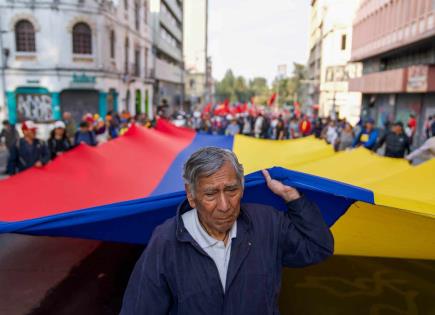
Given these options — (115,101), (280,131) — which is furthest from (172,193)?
(115,101)

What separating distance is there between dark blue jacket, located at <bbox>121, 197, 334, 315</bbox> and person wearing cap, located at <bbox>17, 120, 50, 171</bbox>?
19.5 feet

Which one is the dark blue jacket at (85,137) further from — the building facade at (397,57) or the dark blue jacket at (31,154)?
the building facade at (397,57)

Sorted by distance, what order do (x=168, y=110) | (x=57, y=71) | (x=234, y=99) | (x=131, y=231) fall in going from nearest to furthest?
(x=131, y=231), (x=57, y=71), (x=168, y=110), (x=234, y=99)

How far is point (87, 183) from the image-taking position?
5027mm

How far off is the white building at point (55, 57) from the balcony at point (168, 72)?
52.8 ft

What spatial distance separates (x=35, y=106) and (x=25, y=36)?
4025mm

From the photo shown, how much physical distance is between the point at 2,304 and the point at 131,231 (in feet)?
4.27

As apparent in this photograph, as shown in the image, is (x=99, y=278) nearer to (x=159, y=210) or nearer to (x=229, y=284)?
(x=159, y=210)

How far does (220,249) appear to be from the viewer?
1924 millimetres

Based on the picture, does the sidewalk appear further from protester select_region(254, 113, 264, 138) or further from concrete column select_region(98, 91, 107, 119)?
concrete column select_region(98, 91, 107, 119)

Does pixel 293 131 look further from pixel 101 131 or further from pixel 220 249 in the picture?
pixel 220 249

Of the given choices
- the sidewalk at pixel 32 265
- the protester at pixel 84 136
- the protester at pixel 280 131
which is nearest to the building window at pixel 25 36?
the protester at pixel 280 131

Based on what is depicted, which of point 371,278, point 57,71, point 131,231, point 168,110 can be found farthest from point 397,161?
point 168,110

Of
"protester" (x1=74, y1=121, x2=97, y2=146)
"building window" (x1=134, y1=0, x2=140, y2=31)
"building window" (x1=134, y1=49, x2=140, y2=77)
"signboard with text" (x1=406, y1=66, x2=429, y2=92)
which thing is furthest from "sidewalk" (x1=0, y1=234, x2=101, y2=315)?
"building window" (x1=134, y1=0, x2=140, y2=31)
